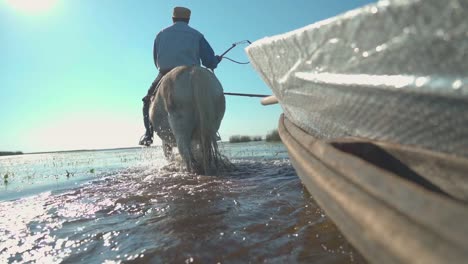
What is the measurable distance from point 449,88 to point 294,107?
905 millimetres

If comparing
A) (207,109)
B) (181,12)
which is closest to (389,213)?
(207,109)

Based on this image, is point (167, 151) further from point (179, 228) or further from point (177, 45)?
point (179, 228)

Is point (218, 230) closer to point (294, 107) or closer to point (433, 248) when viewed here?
point (294, 107)

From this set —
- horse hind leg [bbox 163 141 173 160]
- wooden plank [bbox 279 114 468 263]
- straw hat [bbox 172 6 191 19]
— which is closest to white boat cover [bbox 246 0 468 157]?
wooden plank [bbox 279 114 468 263]

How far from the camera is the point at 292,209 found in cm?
250

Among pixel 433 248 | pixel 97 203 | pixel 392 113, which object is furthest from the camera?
pixel 97 203

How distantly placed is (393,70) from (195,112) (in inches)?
170

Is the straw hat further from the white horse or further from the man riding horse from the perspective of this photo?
the white horse

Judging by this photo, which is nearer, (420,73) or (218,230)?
(420,73)

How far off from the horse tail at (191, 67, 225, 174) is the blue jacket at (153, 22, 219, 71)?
1240 mm

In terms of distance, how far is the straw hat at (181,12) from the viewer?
A: 620 cm

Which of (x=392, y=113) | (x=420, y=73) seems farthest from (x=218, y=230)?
(x=420, y=73)

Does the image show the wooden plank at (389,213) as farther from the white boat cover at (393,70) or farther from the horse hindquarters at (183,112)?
the horse hindquarters at (183,112)

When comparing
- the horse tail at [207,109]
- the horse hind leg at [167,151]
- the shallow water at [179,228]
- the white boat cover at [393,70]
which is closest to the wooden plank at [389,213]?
the white boat cover at [393,70]
